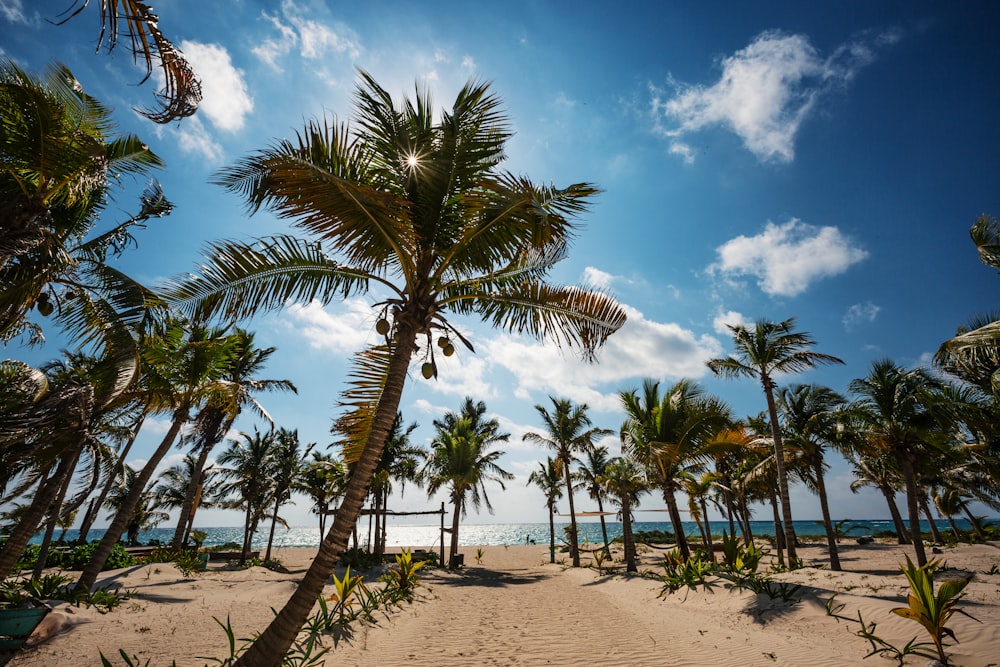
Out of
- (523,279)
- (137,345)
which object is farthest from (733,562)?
(137,345)

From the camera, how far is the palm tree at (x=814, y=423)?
19.0m

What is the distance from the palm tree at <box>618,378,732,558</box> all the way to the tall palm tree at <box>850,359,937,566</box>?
575 centimetres

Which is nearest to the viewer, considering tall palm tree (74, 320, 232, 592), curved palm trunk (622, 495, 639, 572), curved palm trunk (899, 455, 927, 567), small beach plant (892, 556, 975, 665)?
small beach plant (892, 556, 975, 665)

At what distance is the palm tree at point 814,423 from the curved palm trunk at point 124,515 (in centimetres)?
2412

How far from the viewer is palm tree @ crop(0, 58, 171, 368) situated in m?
5.32

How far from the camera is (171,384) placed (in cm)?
1214

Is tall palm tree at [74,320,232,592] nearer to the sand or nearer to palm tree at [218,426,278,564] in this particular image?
the sand

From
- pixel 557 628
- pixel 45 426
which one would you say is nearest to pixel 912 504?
pixel 557 628

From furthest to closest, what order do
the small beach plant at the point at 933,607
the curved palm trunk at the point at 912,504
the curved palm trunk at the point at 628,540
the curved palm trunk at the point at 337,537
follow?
1. the curved palm trunk at the point at 628,540
2. the curved palm trunk at the point at 912,504
3. the small beach plant at the point at 933,607
4. the curved palm trunk at the point at 337,537

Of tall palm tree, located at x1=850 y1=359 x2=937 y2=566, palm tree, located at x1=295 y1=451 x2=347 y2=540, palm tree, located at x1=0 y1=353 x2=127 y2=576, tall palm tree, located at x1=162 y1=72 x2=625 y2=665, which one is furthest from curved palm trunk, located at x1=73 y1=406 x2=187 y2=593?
tall palm tree, located at x1=850 y1=359 x2=937 y2=566

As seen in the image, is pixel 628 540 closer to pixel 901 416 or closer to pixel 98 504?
pixel 901 416

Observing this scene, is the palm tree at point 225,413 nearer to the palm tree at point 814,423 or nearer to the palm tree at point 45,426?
the palm tree at point 45,426

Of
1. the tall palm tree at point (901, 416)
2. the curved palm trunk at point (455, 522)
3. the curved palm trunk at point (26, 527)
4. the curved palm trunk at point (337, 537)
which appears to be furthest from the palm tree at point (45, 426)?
the tall palm tree at point (901, 416)

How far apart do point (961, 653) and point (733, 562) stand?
765 centimetres
